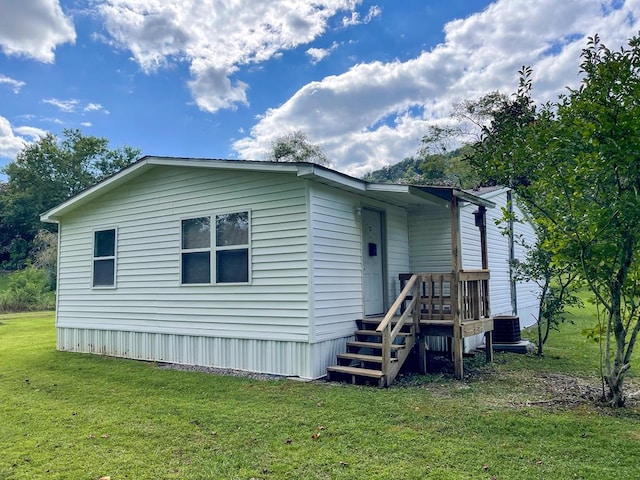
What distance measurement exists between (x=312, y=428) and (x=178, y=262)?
4.66 m

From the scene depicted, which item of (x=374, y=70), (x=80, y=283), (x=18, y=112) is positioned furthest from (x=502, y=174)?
(x=18, y=112)

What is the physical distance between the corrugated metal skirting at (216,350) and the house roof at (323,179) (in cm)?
248

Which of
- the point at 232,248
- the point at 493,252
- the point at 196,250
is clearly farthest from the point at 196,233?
the point at 493,252

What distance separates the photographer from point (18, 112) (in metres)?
27.9

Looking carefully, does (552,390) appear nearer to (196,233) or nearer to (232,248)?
(232,248)

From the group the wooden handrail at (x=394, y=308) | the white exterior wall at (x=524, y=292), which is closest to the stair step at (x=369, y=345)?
the wooden handrail at (x=394, y=308)

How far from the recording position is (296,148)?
34094 millimetres

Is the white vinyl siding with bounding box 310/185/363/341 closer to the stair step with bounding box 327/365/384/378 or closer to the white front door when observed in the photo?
the white front door

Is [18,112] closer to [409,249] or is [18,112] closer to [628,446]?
[409,249]

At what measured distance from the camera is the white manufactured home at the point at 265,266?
21.5ft

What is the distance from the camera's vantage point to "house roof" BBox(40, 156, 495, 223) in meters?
6.36

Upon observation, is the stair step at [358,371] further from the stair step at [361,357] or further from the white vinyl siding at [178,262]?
the white vinyl siding at [178,262]

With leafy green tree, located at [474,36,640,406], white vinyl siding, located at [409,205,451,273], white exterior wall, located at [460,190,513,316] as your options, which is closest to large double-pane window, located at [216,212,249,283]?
white vinyl siding, located at [409,205,451,273]

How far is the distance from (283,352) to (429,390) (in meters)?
2.21
